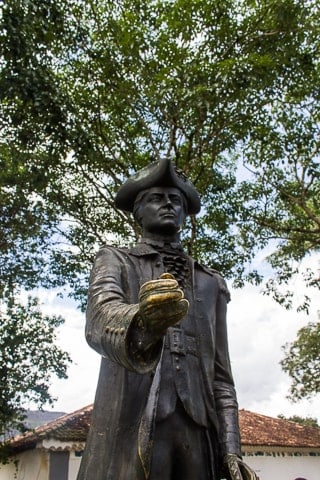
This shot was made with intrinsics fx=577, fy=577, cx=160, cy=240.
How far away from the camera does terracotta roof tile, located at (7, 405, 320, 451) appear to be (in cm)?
1410

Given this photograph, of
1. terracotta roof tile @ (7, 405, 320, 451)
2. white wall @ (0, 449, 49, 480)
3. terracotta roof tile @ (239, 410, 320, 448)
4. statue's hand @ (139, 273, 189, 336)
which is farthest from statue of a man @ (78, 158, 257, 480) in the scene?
terracotta roof tile @ (239, 410, 320, 448)

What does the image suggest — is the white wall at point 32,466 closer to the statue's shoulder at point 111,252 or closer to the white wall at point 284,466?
the white wall at point 284,466

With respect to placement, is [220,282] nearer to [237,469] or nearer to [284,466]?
[237,469]

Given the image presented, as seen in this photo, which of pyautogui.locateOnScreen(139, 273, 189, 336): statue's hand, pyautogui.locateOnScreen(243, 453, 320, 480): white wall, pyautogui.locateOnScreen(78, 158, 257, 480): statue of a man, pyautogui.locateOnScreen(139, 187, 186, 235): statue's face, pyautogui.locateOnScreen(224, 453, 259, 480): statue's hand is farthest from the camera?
pyautogui.locateOnScreen(243, 453, 320, 480): white wall

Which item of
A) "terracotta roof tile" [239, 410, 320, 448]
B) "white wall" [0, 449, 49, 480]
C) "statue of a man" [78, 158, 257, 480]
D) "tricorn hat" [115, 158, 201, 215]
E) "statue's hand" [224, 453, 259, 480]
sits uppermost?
"terracotta roof tile" [239, 410, 320, 448]

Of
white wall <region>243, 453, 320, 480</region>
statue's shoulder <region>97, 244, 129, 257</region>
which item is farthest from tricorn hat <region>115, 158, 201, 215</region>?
white wall <region>243, 453, 320, 480</region>

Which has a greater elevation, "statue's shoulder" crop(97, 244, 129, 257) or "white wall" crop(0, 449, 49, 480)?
"white wall" crop(0, 449, 49, 480)

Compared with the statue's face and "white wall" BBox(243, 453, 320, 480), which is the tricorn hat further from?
"white wall" BBox(243, 453, 320, 480)

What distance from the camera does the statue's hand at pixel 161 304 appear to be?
1.62 m

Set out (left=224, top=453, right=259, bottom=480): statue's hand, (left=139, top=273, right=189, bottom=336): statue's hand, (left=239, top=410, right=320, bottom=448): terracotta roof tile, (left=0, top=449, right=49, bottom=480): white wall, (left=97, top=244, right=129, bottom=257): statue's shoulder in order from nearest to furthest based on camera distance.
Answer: (left=139, top=273, right=189, bottom=336): statue's hand < (left=224, top=453, right=259, bottom=480): statue's hand < (left=97, top=244, right=129, bottom=257): statue's shoulder < (left=0, top=449, right=49, bottom=480): white wall < (left=239, top=410, right=320, bottom=448): terracotta roof tile

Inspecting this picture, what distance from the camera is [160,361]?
7.04ft

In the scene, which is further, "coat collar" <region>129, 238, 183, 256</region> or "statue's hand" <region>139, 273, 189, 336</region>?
"coat collar" <region>129, 238, 183, 256</region>

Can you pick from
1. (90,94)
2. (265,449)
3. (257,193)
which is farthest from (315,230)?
(265,449)

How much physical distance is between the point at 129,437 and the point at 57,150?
258 inches
